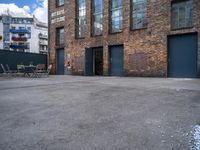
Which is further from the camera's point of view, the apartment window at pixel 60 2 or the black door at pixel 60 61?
the black door at pixel 60 61

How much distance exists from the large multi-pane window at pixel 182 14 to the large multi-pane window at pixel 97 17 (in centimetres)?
658

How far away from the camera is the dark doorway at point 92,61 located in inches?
811

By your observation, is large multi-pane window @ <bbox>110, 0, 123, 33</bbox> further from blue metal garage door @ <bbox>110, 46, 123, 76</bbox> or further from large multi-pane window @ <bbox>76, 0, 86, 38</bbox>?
large multi-pane window @ <bbox>76, 0, 86, 38</bbox>

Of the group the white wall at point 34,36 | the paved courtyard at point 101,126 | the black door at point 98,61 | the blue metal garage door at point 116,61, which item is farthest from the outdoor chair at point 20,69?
the white wall at point 34,36

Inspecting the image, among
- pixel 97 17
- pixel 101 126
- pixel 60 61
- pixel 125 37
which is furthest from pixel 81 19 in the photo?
pixel 101 126

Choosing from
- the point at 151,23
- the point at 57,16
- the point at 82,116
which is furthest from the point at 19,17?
the point at 82,116

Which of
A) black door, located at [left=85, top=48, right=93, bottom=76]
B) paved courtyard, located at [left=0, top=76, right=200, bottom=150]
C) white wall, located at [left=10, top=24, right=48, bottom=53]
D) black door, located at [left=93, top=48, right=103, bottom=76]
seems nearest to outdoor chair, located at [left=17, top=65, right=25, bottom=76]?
black door, located at [left=85, top=48, right=93, bottom=76]

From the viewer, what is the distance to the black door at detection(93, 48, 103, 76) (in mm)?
20250

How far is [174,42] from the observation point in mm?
15594

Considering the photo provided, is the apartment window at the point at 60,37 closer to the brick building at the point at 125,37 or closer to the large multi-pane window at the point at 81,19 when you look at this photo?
the brick building at the point at 125,37

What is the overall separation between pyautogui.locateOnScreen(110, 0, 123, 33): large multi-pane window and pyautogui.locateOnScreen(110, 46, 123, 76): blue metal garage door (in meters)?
1.53

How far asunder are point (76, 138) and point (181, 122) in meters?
1.76

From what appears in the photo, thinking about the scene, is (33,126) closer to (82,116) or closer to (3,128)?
(3,128)

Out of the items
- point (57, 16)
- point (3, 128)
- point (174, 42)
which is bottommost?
point (3, 128)
